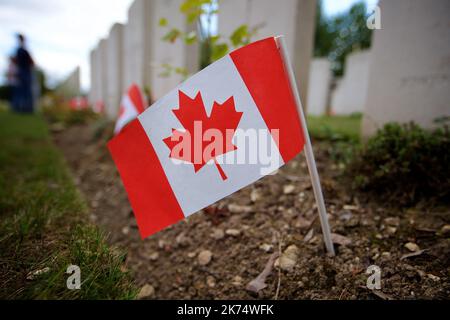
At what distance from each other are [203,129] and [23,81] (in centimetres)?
1010

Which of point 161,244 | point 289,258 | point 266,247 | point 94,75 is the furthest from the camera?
point 94,75

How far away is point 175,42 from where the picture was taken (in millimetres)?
4039

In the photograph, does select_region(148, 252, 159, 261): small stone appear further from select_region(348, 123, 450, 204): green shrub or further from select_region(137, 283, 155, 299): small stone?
select_region(348, 123, 450, 204): green shrub

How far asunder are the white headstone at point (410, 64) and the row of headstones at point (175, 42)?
0.75 meters

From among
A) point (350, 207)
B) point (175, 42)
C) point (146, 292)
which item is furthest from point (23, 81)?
point (350, 207)

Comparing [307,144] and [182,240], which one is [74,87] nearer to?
[182,240]

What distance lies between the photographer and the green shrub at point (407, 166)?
154cm

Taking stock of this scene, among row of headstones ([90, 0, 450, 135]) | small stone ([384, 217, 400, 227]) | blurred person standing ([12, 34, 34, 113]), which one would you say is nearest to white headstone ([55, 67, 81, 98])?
blurred person standing ([12, 34, 34, 113])

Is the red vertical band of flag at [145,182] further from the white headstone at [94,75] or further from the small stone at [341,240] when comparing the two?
the white headstone at [94,75]

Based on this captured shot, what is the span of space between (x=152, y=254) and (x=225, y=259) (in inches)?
21.8

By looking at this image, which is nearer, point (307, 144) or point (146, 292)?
point (307, 144)

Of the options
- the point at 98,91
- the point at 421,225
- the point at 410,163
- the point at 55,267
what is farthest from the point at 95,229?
the point at 98,91
